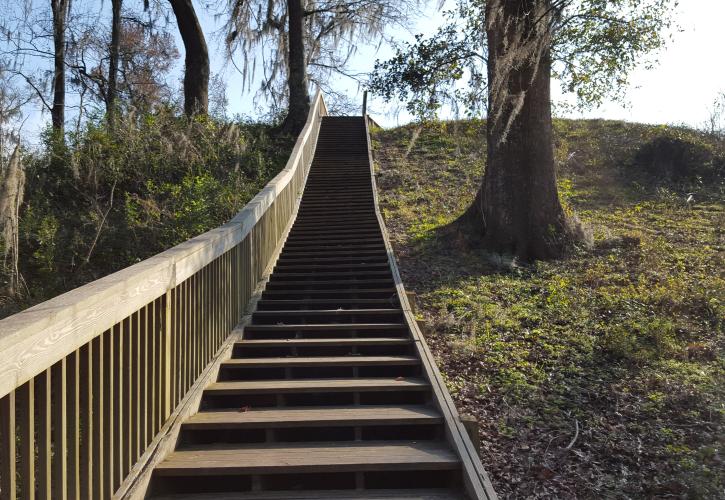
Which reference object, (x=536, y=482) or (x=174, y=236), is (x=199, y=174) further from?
(x=536, y=482)

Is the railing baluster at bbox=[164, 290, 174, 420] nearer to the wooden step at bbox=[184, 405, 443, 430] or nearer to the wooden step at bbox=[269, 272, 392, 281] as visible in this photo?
the wooden step at bbox=[184, 405, 443, 430]

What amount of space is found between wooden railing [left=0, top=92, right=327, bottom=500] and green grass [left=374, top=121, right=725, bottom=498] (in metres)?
2.36

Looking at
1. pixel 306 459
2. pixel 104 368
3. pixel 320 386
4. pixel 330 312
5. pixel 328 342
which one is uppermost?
pixel 104 368

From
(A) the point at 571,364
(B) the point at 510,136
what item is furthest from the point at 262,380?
(B) the point at 510,136

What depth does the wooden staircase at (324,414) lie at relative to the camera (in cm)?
344

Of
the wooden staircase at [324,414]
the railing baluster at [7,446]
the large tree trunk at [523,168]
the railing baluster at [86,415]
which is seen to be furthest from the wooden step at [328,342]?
the large tree trunk at [523,168]

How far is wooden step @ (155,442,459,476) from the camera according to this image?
341cm

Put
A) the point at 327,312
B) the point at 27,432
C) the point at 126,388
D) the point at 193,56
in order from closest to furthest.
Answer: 1. the point at 27,432
2. the point at 126,388
3. the point at 327,312
4. the point at 193,56

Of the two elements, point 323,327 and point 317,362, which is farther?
point 323,327

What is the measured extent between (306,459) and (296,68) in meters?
17.3

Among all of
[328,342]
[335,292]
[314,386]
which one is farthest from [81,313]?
[335,292]

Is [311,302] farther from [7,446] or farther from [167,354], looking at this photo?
[7,446]

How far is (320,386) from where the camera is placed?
454 cm

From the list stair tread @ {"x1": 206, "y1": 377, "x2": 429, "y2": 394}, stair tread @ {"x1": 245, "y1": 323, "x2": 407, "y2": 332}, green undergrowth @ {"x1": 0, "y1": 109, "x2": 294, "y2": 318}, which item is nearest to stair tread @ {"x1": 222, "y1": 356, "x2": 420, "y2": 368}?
stair tread @ {"x1": 206, "y1": 377, "x2": 429, "y2": 394}
